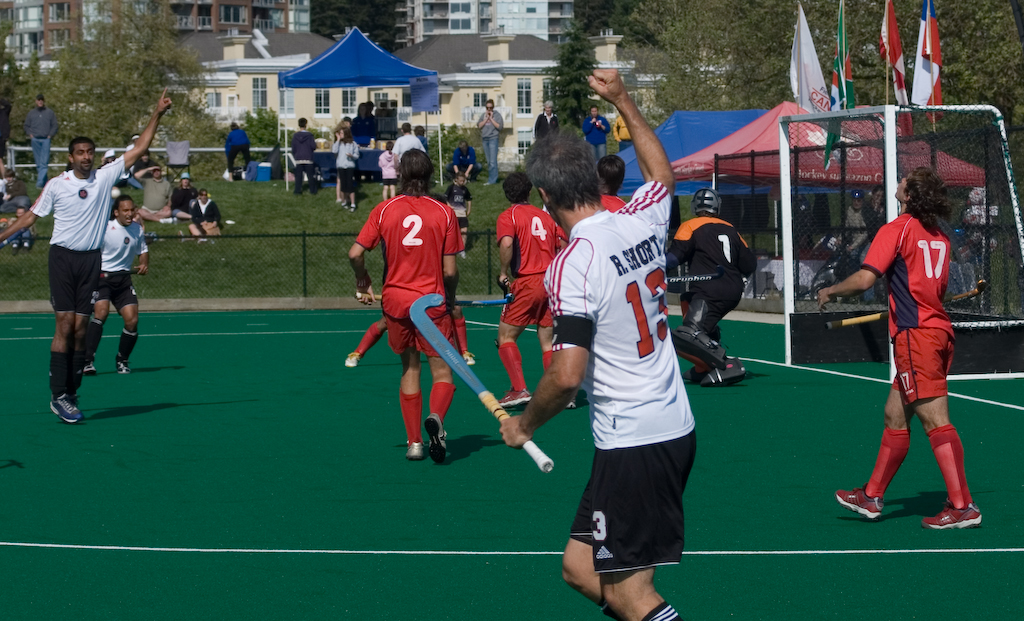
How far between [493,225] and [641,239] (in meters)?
26.3

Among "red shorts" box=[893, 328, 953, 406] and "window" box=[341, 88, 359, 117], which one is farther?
"window" box=[341, 88, 359, 117]

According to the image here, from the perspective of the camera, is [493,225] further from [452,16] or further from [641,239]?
[452,16]

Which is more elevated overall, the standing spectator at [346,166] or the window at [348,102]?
the window at [348,102]

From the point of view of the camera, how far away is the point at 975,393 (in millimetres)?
12484

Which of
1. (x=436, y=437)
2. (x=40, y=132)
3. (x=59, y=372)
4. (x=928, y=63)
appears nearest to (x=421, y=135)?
(x=40, y=132)

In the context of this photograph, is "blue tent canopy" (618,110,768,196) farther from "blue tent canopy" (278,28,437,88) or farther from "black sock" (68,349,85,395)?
"black sock" (68,349,85,395)

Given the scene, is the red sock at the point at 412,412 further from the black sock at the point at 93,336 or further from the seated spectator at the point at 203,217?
the seated spectator at the point at 203,217

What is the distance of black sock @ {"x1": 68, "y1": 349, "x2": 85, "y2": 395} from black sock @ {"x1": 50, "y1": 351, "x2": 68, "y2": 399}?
0.22 feet

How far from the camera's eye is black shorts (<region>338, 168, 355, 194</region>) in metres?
30.7

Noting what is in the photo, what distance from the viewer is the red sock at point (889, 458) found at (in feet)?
24.1

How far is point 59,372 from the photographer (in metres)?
11.0

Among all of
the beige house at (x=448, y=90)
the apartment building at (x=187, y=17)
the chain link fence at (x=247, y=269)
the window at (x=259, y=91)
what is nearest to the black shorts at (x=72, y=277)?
the chain link fence at (x=247, y=269)

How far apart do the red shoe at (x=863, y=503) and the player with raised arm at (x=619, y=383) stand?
10.7ft

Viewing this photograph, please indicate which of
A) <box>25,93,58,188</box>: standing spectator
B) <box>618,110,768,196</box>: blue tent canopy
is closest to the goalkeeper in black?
<box>618,110,768,196</box>: blue tent canopy
